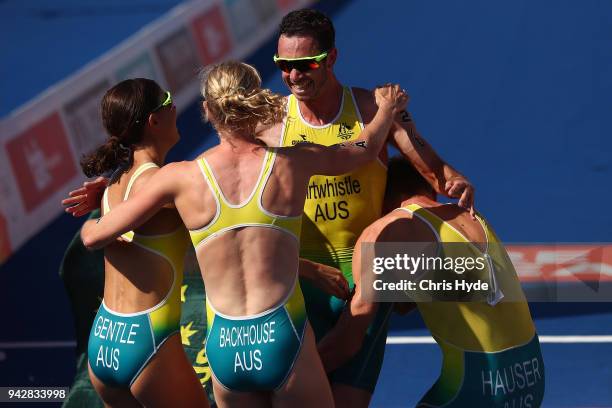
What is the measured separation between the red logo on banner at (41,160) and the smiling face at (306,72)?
539 cm

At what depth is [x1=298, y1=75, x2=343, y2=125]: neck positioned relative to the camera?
5.32 m

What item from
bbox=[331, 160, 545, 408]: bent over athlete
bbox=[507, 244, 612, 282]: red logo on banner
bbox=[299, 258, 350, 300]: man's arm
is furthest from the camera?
A: bbox=[507, 244, 612, 282]: red logo on banner

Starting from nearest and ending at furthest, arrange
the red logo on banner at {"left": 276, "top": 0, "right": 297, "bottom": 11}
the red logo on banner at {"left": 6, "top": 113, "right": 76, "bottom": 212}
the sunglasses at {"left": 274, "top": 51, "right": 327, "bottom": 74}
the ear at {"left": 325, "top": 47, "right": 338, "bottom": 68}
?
→ the sunglasses at {"left": 274, "top": 51, "right": 327, "bottom": 74}
the ear at {"left": 325, "top": 47, "right": 338, "bottom": 68}
the red logo on banner at {"left": 6, "top": 113, "right": 76, "bottom": 212}
the red logo on banner at {"left": 276, "top": 0, "right": 297, "bottom": 11}

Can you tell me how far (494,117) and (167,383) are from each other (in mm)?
7862

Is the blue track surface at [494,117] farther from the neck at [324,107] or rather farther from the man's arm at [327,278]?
the neck at [324,107]

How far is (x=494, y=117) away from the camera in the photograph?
1183 cm

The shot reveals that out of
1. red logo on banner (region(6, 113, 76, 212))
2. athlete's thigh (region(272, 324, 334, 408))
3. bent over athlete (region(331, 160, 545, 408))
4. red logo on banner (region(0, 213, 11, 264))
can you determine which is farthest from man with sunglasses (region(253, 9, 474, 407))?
red logo on banner (region(6, 113, 76, 212))

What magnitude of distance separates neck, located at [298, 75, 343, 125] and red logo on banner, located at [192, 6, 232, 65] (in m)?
9.28

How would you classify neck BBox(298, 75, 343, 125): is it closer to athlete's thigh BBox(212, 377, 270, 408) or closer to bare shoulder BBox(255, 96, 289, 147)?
bare shoulder BBox(255, 96, 289, 147)

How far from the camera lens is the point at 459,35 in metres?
14.0

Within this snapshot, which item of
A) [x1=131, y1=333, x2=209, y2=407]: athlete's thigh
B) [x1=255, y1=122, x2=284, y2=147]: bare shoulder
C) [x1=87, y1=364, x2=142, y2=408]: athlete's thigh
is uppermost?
[x1=255, y1=122, x2=284, y2=147]: bare shoulder

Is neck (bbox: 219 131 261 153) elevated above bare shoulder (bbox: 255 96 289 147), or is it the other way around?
neck (bbox: 219 131 261 153)

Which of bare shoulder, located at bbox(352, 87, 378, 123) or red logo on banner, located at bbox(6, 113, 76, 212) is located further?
red logo on banner, located at bbox(6, 113, 76, 212)

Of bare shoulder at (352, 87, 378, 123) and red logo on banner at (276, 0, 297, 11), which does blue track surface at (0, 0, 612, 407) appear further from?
bare shoulder at (352, 87, 378, 123)
